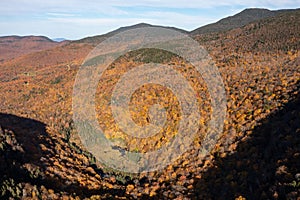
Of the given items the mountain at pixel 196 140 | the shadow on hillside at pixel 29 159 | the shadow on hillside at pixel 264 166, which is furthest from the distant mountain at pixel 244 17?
the shadow on hillside at pixel 264 166

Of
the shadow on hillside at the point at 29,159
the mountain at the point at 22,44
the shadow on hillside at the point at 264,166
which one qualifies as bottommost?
the shadow on hillside at the point at 29,159

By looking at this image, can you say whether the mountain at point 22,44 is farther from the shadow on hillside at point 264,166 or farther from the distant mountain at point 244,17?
the shadow on hillside at point 264,166

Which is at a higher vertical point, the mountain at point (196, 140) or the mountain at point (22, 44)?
the mountain at point (22, 44)

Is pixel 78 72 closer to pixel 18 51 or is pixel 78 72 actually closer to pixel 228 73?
pixel 228 73

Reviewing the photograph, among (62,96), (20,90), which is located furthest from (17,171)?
(20,90)

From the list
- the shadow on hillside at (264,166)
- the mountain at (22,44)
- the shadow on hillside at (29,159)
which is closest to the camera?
the shadow on hillside at (264,166)

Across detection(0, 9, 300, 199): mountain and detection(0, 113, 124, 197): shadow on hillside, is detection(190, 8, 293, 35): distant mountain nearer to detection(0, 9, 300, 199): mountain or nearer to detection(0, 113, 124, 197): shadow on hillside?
detection(0, 9, 300, 199): mountain

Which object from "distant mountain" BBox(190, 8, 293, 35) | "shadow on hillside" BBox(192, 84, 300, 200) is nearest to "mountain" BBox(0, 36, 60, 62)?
"distant mountain" BBox(190, 8, 293, 35)
